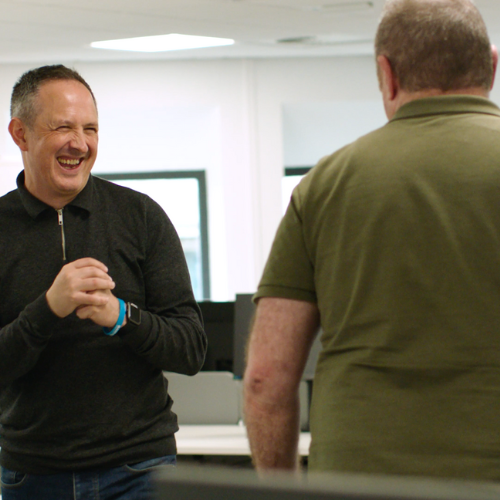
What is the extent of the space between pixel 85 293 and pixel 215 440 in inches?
70.6

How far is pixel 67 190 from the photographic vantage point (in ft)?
5.00

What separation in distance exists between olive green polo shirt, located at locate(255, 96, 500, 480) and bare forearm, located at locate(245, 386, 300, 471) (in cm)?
9

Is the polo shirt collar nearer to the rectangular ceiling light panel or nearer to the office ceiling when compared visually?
the office ceiling

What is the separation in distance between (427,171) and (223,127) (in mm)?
5306

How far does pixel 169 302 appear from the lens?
5.05 ft

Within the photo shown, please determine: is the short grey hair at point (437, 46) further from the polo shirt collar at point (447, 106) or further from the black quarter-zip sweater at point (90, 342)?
the black quarter-zip sweater at point (90, 342)

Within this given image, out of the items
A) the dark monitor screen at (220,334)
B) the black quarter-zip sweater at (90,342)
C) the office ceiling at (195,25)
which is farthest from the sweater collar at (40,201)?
the office ceiling at (195,25)

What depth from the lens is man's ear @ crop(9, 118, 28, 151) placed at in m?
1.61

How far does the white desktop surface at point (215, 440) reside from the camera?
9.35 ft

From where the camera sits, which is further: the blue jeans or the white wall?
the white wall

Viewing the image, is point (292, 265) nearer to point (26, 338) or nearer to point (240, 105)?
point (26, 338)

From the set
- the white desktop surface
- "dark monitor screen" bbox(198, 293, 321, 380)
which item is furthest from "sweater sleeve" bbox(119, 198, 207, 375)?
"dark monitor screen" bbox(198, 293, 321, 380)

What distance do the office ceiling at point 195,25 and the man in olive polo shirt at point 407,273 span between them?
3645mm

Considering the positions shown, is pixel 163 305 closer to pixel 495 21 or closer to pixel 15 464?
pixel 15 464
